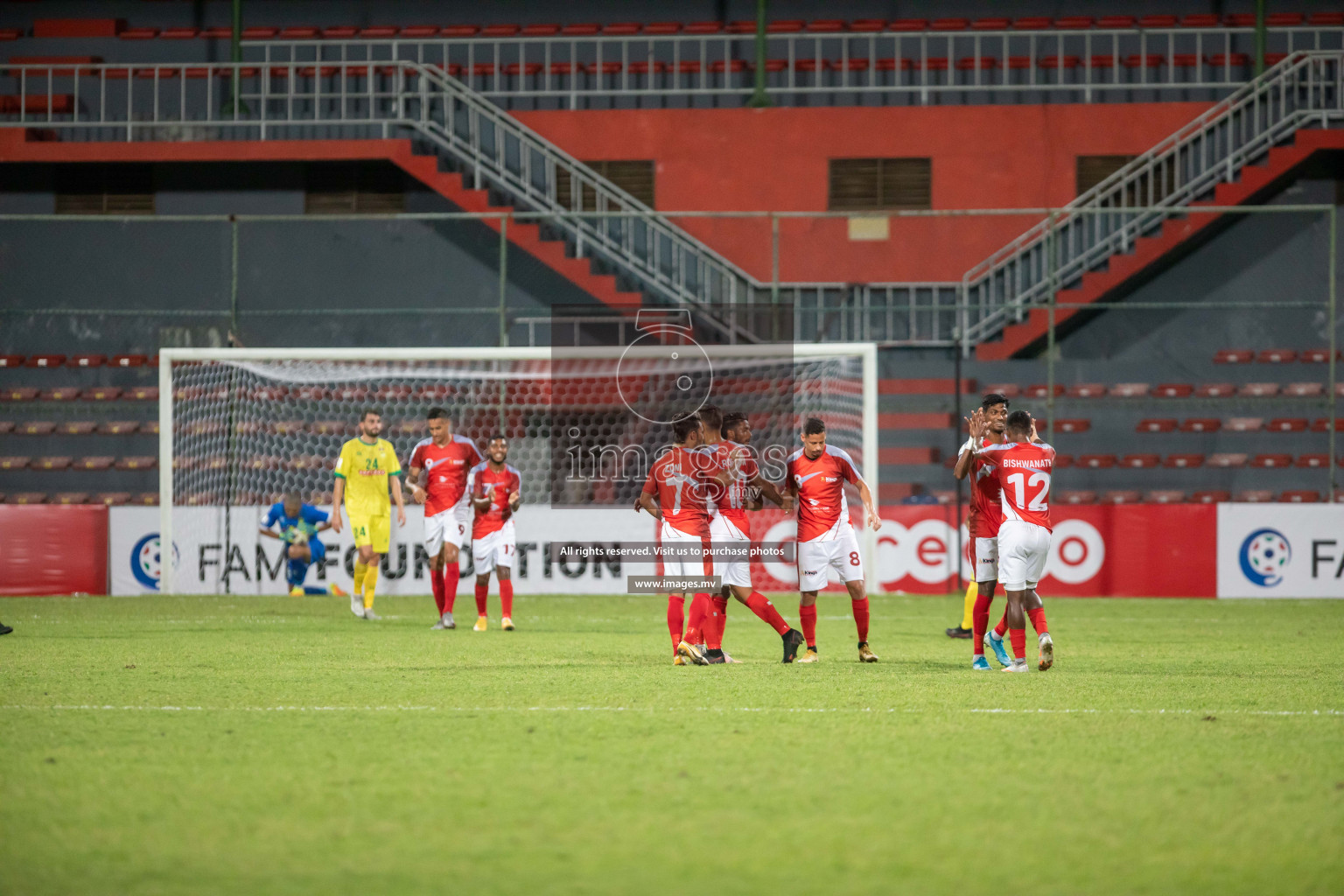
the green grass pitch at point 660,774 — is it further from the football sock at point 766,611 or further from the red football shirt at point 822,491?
the red football shirt at point 822,491

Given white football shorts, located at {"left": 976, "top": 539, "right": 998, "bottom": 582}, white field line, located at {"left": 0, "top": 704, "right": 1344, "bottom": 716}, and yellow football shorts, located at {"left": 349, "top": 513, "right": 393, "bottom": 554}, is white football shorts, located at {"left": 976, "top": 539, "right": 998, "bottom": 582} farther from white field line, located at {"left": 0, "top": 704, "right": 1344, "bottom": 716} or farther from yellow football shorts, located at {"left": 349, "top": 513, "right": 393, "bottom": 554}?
yellow football shorts, located at {"left": 349, "top": 513, "right": 393, "bottom": 554}

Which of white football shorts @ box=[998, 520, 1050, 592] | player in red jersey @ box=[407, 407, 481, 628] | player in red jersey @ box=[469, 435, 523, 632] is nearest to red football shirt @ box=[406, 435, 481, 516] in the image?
player in red jersey @ box=[407, 407, 481, 628]

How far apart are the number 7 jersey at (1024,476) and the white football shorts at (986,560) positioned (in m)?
0.94

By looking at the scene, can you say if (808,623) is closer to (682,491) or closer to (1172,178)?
(682,491)

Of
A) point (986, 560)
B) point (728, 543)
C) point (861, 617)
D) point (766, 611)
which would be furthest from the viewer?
point (986, 560)

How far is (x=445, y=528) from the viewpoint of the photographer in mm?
13414

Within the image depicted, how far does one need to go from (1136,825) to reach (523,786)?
233cm

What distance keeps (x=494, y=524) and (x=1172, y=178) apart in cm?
1549

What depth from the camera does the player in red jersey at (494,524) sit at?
1306 cm

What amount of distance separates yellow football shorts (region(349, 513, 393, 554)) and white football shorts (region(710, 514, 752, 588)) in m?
5.87

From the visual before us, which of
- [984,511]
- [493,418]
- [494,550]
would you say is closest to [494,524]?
[494,550]

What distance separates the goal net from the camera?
17000mm

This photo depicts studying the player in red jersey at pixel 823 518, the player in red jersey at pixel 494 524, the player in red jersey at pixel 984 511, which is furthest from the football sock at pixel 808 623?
the player in red jersey at pixel 494 524

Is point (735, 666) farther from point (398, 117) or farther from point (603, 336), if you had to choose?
point (398, 117)
